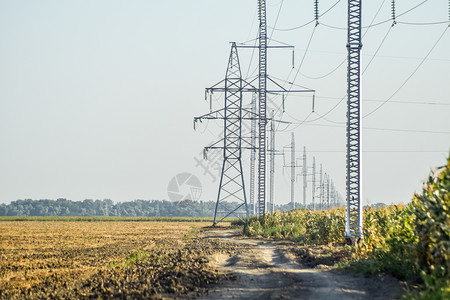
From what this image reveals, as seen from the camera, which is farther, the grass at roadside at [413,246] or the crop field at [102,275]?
the crop field at [102,275]

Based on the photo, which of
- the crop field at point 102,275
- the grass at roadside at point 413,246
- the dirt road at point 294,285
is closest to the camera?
the grass at roadside at point 413,246

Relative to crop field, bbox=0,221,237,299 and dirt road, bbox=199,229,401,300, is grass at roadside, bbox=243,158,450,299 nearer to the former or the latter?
dirt road, bbox=199,229,401,300

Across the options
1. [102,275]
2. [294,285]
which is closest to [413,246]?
[294,285]

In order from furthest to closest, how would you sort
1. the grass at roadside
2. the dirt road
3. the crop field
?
the crop field < the dirt road < the grass at roadside

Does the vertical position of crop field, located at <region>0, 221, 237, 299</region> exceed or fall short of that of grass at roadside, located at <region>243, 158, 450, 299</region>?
it falls short

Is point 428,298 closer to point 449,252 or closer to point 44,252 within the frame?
point 449,252

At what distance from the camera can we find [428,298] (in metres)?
10.8

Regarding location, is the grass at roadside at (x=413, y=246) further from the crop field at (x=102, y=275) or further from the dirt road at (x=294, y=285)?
the crop field at (x=102, y=275)

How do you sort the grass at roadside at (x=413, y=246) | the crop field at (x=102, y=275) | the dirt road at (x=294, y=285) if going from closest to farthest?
the grass at roadside at (x=413, y=246)
the dirt road at (x=294, y=285)
the crop field at (x=102, y=275)

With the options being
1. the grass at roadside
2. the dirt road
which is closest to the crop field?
the dirt road

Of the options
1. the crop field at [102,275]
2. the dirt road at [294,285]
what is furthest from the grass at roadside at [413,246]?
the crop field at [102,275]

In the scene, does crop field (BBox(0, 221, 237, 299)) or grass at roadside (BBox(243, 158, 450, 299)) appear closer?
grass at roadside (BBox(243, 158, 450, 299))

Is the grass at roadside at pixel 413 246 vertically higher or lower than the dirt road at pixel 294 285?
higher

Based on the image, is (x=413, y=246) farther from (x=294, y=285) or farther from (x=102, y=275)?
(x=102, y=275)
